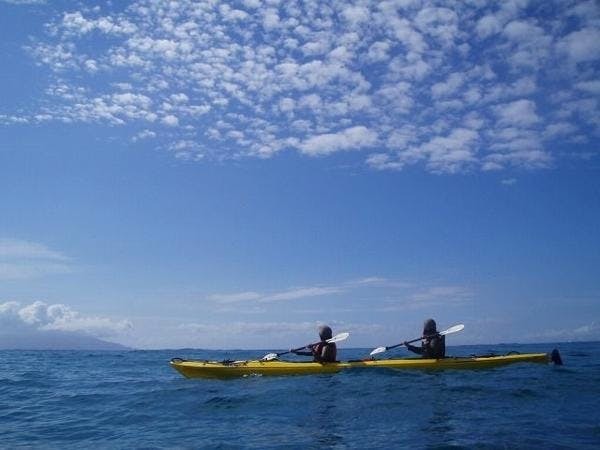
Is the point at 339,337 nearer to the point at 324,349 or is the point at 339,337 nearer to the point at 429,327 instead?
the point at 324,349

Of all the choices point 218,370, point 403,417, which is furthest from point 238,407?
point 218,370

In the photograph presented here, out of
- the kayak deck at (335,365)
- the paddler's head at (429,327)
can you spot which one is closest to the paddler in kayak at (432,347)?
the paddler's head at (429,327)

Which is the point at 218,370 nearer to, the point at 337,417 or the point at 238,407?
the point at 238,407

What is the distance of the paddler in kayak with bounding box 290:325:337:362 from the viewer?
18453 mm

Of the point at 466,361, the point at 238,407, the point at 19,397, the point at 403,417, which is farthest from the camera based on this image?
the point at 466,361

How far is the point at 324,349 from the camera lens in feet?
60.7

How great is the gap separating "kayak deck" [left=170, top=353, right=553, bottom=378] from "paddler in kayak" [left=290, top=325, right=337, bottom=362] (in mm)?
388

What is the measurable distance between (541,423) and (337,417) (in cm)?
413

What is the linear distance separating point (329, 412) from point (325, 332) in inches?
311

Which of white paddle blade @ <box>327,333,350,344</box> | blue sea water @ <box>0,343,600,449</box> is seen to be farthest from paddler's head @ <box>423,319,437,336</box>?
white paddle blade @ <box>327,333,350,344</box>

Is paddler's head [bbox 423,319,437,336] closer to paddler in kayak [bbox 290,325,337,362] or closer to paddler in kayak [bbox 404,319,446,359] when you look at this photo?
paddler in kayak [bbox 404,319,446,359]

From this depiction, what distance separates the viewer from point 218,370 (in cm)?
1855

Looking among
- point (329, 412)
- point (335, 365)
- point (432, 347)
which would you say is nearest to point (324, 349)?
point (335, 365)

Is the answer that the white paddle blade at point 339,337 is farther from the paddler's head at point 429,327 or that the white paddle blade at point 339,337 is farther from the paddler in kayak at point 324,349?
the paddler's head at point 429,327
